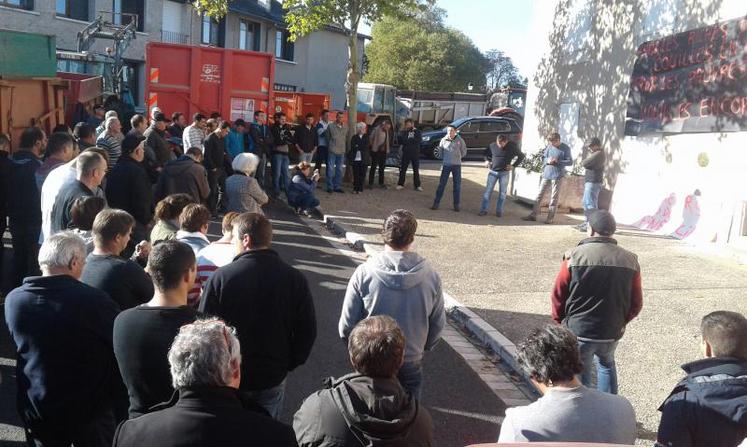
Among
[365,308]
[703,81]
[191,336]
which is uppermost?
[703,81]

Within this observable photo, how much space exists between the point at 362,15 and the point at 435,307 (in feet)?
47.6

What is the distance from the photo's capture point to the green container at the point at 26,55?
460 inches

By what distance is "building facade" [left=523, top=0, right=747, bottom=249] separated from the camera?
1234 cm

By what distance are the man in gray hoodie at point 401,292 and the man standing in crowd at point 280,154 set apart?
11033mm

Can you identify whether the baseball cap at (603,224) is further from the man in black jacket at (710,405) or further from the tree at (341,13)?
the tree at (341,13)

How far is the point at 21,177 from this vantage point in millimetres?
6805

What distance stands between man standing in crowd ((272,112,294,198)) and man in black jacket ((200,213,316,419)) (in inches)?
450

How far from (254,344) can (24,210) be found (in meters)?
4.14

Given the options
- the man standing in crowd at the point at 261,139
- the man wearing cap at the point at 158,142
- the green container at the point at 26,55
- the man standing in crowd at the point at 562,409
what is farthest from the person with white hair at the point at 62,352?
the man standing in crowd at the point at 261,139

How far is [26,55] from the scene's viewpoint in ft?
39.9

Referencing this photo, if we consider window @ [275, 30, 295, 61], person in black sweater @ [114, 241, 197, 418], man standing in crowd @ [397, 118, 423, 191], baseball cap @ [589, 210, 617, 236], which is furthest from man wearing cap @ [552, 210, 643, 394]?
window @ [275, 30, 295, 61]

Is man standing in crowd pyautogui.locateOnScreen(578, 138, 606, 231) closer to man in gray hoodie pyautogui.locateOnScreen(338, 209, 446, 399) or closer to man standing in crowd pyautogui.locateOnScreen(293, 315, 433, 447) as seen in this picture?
man in gray hoodie pyautogui.locateOnScreen(338, 209, 446, 399)

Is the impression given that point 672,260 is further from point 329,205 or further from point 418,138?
point 418,138

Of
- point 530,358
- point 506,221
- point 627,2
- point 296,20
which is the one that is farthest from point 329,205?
point 530,358
